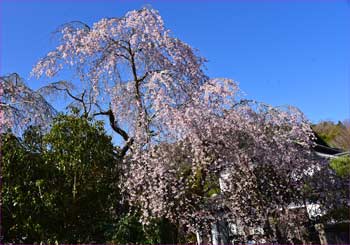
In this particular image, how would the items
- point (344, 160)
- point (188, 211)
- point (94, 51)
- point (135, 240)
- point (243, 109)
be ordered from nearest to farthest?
point (135, 240)
point (188, 211)
point (243, 109)
point (94, 51)
point (344, 160)

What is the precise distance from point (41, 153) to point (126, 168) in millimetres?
1464

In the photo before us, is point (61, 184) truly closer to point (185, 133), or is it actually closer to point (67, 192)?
point (67, 192)

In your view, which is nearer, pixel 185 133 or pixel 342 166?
pixel 185 133

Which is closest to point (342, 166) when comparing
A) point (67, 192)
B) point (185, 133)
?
point (185, 133)

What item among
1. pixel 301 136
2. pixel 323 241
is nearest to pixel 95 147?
pixel 301 136

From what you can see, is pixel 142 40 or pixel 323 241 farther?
pixel 323 241

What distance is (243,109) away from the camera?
6473 millimetres

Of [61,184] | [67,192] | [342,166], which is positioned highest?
[342,166]

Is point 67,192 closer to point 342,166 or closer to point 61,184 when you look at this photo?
point 61,184

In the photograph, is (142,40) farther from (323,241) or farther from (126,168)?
(323,241)

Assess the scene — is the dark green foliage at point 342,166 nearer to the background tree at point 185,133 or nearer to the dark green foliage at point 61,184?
the background tree at point 185,133

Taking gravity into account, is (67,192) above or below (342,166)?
below

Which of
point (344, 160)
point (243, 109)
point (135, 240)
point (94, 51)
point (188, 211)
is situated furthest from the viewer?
point (344, 160)

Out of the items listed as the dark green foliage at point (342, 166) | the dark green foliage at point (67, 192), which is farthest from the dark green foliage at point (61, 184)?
the dark green foliage at point (342, 166)
